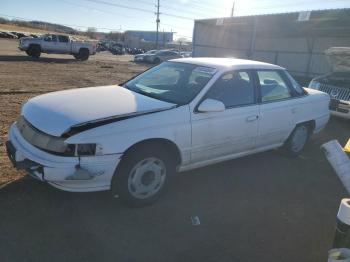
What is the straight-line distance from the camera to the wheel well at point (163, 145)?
367cm

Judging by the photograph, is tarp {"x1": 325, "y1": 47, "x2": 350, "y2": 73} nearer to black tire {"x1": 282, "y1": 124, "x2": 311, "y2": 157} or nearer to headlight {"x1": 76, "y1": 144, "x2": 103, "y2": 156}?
black tire {"x1": 282, "y1": 124, "x2": 311, "y2": 157}

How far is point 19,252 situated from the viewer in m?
3.04

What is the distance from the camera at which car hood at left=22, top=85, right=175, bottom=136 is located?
3535mm

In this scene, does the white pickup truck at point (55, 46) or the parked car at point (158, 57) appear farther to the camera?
the parked car at point (158, 57)

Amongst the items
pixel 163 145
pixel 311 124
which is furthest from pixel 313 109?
pixel 163 145

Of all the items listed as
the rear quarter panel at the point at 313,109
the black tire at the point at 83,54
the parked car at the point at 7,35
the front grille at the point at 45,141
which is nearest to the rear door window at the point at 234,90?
the rear quarter panel at the point at 313,109

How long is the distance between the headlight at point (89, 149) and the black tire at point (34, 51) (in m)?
23.5

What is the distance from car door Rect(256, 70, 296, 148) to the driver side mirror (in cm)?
100

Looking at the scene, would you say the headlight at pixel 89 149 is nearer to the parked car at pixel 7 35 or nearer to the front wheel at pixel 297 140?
the front wheel at pixel 297 140

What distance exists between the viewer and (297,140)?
6.02 metres

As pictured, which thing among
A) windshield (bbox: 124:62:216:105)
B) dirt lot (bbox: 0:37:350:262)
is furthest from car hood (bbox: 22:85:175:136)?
dirt lot (bbox: 0:37:350:262)

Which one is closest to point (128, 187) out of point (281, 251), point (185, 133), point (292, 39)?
point (185, 133)

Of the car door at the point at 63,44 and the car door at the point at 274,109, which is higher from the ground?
the car door at the point at 274,109

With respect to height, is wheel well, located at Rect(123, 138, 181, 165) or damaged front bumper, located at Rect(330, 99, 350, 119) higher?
wheel well, located at Rect(123, 138, 181, 165)
